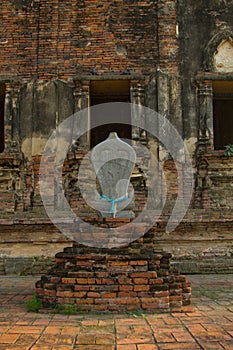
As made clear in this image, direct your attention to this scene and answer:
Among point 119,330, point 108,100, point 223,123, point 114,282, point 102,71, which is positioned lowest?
point 119,330

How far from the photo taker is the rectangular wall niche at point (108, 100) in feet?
28.3

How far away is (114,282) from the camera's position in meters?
4.36

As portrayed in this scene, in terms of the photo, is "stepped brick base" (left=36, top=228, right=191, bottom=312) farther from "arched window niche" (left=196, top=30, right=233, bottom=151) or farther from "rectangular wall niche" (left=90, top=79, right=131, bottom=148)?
"rectangular wall niche" (left=90, top=79, right=131, bottom=148)

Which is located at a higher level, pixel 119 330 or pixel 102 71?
pixel 102 71

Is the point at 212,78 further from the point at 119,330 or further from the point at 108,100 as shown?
the point at 119,330

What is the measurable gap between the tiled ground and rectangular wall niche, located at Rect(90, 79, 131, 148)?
5145mm

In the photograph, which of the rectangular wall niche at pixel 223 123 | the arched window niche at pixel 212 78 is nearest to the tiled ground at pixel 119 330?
the arched window niche at pixel 212 78

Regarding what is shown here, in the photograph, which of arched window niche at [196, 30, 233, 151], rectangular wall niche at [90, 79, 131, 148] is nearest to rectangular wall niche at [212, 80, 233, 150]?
arched window niche at [196, 30, 233, 151]

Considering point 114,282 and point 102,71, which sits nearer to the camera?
point 114,282

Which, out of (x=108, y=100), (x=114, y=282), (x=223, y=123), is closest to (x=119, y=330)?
(x=114, y=282)

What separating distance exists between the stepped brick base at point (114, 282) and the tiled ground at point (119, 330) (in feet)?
0.55

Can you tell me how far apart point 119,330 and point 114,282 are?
844 millimetres

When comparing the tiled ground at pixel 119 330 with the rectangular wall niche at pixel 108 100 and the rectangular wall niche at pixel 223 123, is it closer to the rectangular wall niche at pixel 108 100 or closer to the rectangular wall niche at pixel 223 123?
the rectangular wall niche at pixel 108 100

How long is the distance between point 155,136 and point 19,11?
383 cm
